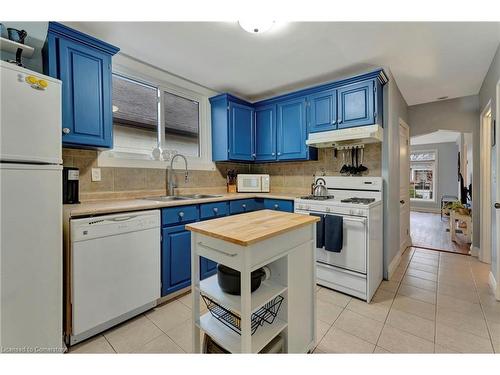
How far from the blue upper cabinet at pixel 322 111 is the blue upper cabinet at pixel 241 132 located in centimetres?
93

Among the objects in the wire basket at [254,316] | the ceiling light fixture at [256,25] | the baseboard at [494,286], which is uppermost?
the ceiling light fixture at [256,25]

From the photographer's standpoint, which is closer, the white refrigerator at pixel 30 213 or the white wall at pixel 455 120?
the white refrigerator at pixel 30 213

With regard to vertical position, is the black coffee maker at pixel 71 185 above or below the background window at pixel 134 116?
below

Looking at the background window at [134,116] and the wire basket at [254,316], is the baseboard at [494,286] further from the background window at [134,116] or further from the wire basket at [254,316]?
the background window at [134,116]

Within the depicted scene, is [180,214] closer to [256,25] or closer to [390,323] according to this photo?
[256,25]

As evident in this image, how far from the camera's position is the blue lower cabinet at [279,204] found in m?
2.79

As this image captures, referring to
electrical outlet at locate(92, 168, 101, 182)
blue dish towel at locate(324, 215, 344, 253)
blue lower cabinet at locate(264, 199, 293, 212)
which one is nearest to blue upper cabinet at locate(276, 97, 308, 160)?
blue lower cabinet at locate(264, 199, 293, 212)

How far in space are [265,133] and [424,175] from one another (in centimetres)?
723

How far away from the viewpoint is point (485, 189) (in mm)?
3027

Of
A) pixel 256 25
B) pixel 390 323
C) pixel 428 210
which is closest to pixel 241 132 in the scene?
pixel 256 25

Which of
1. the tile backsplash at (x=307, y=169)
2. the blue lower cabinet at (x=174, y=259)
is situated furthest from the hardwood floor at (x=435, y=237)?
the blue lower cabinet at (x=174, y=259)

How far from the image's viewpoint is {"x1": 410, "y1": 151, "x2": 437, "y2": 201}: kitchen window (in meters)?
7.53

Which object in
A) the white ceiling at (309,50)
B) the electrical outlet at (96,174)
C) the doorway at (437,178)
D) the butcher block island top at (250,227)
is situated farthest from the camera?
the doorway at (437,178)

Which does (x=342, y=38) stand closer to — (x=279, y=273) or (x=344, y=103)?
(x=344, y=103)
